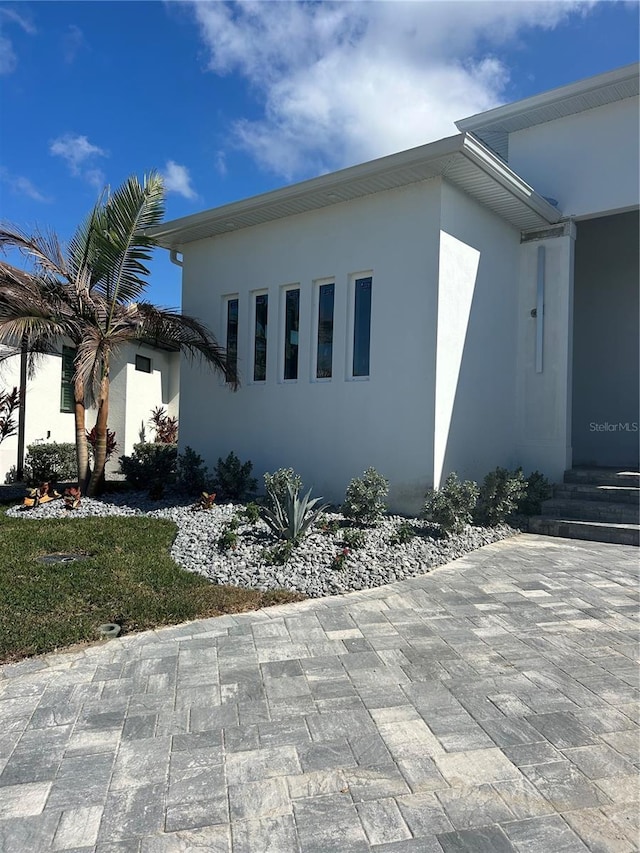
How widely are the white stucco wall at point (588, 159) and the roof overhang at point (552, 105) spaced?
15 cm

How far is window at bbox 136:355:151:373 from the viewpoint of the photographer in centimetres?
1459

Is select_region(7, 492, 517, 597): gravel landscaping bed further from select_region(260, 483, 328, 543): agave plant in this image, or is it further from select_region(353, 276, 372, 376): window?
select_region(353, 276, 372, 376): window

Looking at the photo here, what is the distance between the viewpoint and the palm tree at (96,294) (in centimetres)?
796

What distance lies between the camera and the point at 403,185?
7.63 meters

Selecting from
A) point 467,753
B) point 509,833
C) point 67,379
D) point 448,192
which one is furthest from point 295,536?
point 67,379

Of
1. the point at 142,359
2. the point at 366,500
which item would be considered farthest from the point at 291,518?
the point at 142,359

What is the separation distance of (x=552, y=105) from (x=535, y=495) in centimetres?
639

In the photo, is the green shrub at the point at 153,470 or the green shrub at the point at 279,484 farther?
the green shrub at the point at 153,470

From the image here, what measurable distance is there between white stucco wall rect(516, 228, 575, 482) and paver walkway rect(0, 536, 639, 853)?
4853 millimetres

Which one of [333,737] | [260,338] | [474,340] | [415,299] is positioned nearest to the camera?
[333,737]

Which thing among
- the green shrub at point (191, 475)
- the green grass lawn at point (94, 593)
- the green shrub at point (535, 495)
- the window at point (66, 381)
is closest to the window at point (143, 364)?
the window at point (66, 381)

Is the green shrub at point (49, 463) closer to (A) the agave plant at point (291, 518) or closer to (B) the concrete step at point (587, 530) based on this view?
(A) the agave plant at point (291, 518)

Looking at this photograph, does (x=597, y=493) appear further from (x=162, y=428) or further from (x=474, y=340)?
(x=162, y=428)

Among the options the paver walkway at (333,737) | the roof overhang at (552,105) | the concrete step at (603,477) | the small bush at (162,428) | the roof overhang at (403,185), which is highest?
the roof overhang at (552,105)
